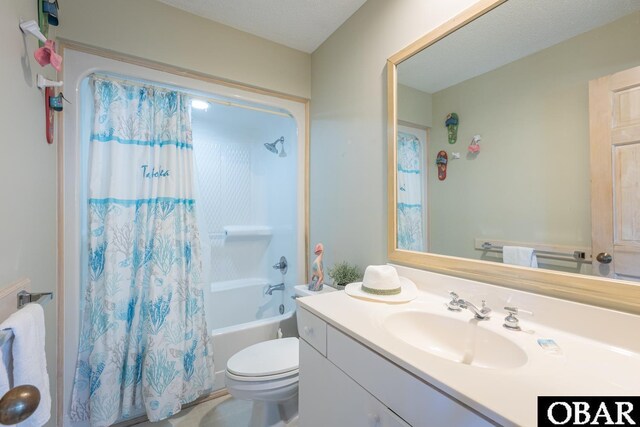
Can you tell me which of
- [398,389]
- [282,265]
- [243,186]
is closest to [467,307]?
[398,389]

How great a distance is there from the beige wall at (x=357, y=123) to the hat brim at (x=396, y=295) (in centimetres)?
25

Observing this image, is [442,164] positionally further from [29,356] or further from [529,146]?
[29,356]

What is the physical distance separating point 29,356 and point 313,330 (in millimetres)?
801

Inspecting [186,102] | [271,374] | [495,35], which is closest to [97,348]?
[271,374]

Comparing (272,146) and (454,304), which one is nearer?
(454,304)

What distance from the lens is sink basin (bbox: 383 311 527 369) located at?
0.80 metres

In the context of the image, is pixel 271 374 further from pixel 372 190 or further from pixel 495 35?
pixel 495 35

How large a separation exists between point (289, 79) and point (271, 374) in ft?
6.44

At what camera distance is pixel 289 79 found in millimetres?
2066

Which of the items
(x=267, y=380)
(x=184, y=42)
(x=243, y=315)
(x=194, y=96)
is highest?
(x=184, y=42)

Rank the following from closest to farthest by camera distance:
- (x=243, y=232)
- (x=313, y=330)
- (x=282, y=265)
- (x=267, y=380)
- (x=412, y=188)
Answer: (x=313, y=330) < (x=267, y=380) < (x=412, y=188) < (x=282, y=265) < (x=243, y=232)

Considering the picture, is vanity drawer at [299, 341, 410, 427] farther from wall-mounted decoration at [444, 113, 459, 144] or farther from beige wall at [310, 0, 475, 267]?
wall-mounted decoration at [444, 113, 459, 144]

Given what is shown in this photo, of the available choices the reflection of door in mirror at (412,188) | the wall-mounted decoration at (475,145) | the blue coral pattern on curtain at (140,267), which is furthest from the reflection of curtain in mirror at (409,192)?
the blue coral pattern on curtain at (140,267)

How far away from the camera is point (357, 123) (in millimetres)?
1666
